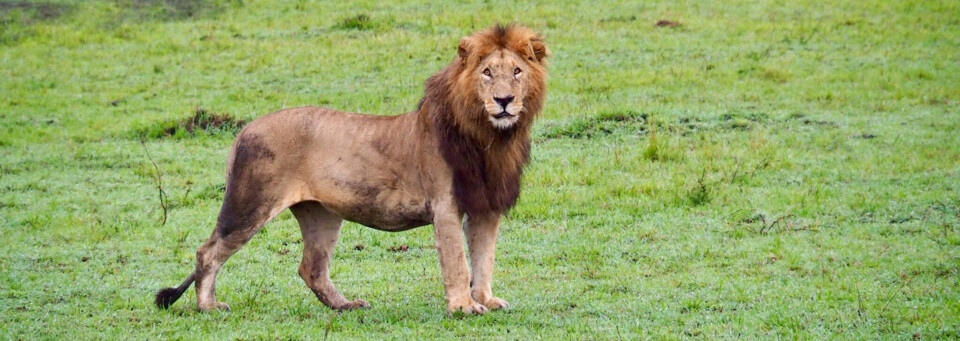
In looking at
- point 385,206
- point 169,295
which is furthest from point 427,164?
point 169,295

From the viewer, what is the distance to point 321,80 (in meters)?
14.2

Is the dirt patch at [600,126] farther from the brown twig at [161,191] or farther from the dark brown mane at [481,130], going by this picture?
the dark brown mane at [481,130]

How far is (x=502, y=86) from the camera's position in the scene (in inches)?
227

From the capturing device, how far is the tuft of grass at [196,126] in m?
12.3

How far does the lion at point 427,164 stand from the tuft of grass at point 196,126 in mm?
6056

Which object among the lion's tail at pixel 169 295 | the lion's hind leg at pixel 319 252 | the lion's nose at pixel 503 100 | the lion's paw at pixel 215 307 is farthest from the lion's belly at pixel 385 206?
the lion's tail at pixel 169 295

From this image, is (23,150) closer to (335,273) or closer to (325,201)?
(335,273)

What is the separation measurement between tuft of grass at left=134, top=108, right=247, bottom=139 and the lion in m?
6.06

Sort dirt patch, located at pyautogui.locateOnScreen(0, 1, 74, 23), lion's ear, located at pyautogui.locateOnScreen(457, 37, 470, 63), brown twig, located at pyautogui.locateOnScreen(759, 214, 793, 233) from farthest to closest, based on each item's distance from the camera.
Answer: dirt patch, located at pyautogui.locateOnScreen(0, 1, 74, 23) → brown twig, located at pyautogui.locateOnScreen(759, 214, 793, 233) → lion's ear, located at pyautogui.locateOnScreen(457, 37, 470, 63)

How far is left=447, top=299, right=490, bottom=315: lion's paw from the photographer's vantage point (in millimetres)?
6020

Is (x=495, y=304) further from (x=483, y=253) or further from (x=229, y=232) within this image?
(x=229, y=232)

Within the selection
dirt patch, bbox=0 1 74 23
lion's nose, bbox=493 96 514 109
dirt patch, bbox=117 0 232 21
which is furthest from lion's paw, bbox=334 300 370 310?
dirt patch, bbox=0 1 74 23

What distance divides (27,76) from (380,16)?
5.05 metres

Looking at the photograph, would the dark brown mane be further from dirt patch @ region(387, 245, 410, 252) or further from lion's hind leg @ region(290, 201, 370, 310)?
dirt patch @ region(387, 245, 410, 252)
